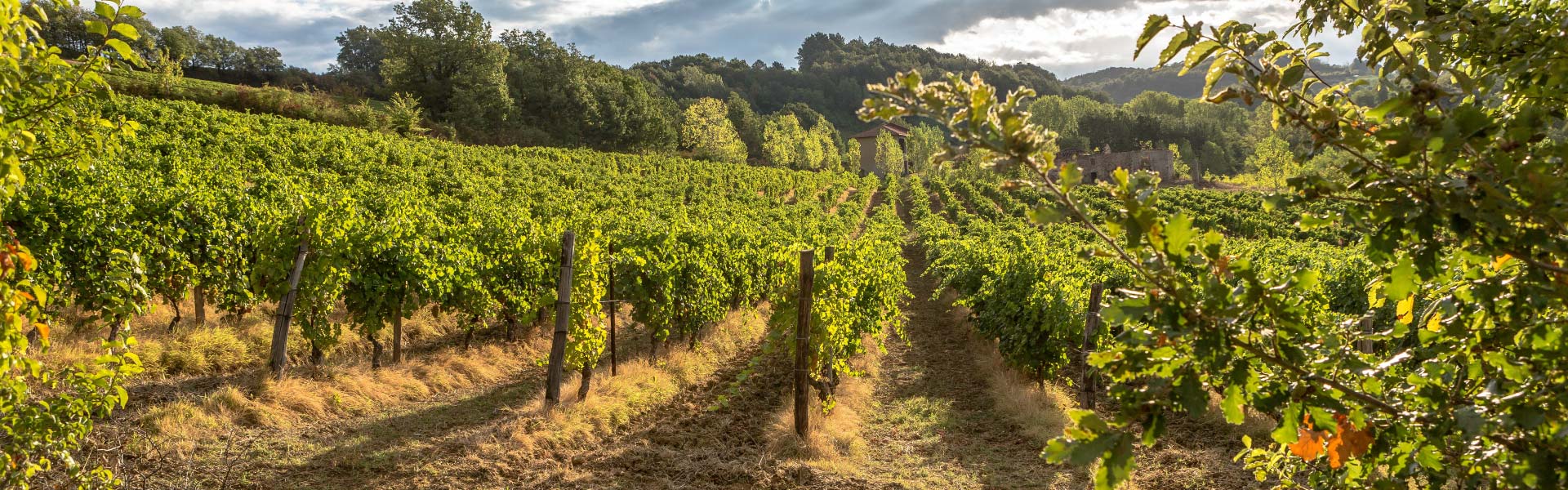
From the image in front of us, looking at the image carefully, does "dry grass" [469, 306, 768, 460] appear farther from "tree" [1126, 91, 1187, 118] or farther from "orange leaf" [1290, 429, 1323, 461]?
"tree" [1126, 91, 1187, 118]

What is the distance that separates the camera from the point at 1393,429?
61.8 inches

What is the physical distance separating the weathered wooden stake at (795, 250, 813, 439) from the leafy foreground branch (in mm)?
6111

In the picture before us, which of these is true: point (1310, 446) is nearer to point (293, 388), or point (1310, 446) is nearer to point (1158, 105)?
point (293, 388)

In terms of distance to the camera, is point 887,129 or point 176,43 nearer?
point 176,43

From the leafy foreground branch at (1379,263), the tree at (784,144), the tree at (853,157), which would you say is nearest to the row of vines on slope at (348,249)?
the leafy foreground branch at (1379,263)

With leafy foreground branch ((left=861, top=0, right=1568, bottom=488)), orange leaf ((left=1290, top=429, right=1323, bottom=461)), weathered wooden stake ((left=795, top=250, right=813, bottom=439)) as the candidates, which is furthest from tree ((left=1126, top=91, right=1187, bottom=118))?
orange leaf ((left=1290, top=429, right=1323, bottom=461))

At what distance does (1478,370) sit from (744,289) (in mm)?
12827

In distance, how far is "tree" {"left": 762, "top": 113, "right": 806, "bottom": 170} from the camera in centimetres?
6862

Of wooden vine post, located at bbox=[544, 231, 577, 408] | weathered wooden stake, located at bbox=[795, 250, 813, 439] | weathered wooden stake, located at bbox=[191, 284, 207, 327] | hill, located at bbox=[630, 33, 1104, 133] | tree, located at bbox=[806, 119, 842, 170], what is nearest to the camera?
weathered wooden stake, located at bbox=[795, 250, 813, 439]

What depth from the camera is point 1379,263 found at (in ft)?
4.60

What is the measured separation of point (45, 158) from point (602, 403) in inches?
258

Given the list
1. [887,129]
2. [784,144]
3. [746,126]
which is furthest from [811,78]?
[784,144]

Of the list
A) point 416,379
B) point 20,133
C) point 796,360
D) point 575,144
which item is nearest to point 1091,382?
point 796,360

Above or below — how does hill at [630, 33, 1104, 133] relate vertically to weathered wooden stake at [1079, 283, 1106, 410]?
above
